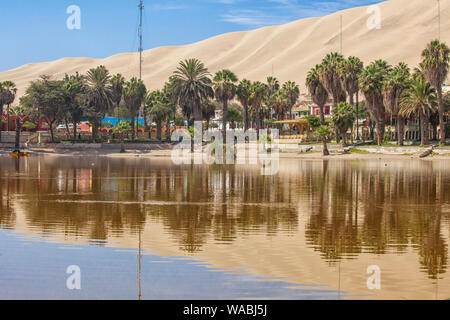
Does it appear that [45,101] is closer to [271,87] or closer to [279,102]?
[279,102]

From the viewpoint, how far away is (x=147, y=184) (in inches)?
1526

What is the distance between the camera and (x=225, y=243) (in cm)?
1712

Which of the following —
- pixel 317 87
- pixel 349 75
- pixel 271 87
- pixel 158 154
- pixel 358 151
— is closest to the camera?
pixel 358 151

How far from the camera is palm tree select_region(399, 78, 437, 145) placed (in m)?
76.9

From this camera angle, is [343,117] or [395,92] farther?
[395,92]

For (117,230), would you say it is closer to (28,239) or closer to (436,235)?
(28,239)

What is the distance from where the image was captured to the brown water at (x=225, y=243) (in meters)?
Result: 12.4

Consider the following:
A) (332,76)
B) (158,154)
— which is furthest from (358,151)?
(158,154)

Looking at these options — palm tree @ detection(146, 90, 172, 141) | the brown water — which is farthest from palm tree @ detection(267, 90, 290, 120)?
the brown water

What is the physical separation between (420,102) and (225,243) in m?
66.3

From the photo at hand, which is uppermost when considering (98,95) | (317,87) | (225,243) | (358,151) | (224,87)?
(224,87)


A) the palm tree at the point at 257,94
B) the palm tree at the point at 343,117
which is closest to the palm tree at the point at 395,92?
the palm tree at the point at 343,117
